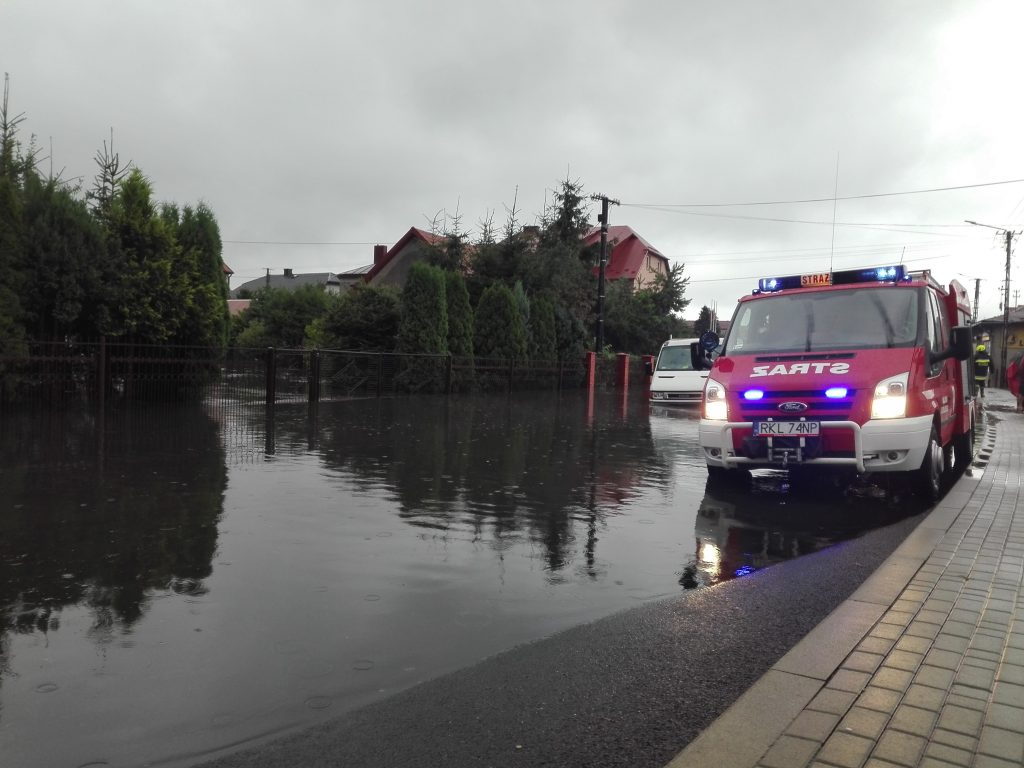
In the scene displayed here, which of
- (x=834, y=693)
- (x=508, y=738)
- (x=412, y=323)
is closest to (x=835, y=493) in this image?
(x=834, y=693)

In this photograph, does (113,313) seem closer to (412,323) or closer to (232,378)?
(232,378)

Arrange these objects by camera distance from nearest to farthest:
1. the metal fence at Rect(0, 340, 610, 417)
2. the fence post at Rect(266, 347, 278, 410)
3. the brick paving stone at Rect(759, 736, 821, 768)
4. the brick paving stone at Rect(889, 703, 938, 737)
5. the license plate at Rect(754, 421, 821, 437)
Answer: the brick paving stone at Rect(759, 736, 821, 768)
the brick paving stone at Rect(889, 703, 938, 737)
the license plate at Rect(754, 421, 821, 437)
the metal fence at Rect(0, 340, 610, 417)
the fence post at Rect(266, 347, 278, 410)

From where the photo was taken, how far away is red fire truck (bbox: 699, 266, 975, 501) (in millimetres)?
7406

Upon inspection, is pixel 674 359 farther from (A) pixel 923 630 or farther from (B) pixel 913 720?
(B) pixel 913 720

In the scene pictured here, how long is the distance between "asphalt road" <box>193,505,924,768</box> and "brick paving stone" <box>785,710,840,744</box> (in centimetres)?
30

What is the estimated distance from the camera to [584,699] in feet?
10.4

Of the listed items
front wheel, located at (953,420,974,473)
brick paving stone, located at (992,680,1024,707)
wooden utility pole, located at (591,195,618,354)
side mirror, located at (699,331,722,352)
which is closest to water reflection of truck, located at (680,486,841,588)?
brick paving stone, located at (992,680,1024,707)

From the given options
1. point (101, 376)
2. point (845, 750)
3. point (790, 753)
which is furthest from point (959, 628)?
point (101, 376)

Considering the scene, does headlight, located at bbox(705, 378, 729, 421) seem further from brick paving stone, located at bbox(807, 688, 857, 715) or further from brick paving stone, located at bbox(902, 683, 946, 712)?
brick paving stone, located at bbox(807, 688, 857, 715)

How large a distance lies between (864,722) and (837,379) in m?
5.10

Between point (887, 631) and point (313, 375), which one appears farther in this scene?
point (313, 375)

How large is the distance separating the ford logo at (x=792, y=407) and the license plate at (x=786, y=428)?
0.35ft

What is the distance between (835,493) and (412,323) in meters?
16.7

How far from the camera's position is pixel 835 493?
8453mm
